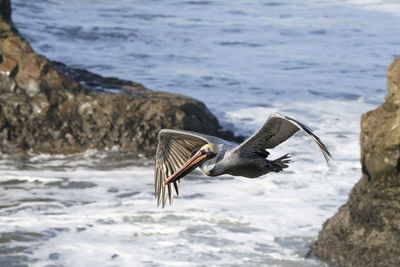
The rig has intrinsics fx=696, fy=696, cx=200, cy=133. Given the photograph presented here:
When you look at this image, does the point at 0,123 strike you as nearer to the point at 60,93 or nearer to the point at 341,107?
the point at 60,93

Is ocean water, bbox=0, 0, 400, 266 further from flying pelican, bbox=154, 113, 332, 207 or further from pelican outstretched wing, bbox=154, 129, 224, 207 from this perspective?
flying pelican, bbox=154, 113, 332, 207

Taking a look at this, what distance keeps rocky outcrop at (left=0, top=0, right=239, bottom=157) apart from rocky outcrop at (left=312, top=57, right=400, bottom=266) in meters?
4.75

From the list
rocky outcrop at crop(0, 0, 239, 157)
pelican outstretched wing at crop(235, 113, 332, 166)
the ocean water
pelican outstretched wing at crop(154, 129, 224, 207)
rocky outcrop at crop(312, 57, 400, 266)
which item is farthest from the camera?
rocky outcrop at crop(0, 0, 239, 157)

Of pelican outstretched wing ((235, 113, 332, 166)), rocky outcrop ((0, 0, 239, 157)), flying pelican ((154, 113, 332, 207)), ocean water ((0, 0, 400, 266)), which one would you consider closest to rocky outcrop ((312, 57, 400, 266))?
ocean water ((0, 0, 400, 266))

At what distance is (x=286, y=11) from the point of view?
3016cm

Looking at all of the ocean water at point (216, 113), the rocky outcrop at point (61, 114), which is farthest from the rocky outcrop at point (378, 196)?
the rocky outcrop at point (61, 114)

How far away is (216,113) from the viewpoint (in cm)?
1598

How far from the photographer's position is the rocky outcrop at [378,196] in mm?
7625

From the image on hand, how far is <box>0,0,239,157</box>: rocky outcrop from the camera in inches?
486

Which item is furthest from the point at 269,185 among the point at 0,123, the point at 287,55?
the point at 287,55

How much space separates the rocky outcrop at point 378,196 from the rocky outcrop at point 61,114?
4748 mm

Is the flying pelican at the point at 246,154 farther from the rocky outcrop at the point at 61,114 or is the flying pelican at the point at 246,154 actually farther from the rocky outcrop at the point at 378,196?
the rocky outcrop at the point at 61,114

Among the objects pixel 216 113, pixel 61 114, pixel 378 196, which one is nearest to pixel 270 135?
pixel 378 196

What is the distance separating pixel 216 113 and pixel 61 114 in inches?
181
